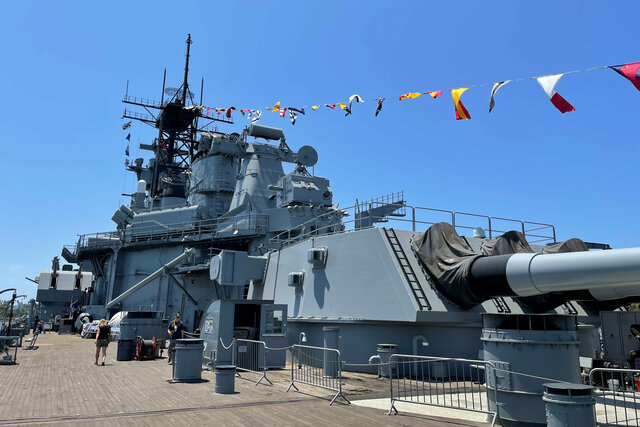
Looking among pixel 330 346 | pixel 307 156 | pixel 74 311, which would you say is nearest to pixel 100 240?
pixel 74 311

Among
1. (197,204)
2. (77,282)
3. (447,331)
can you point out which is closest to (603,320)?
(447,331)

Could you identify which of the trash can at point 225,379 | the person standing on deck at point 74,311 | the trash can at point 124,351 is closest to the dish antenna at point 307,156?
the trash can at point 124,351

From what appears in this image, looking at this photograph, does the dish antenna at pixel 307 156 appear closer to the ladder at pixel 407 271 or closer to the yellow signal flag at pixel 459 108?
the ladder at pixel 407 271

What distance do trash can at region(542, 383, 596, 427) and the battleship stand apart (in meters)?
1.20

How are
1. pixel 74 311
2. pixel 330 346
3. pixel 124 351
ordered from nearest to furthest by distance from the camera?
pixel 330 346, pixel 124 351, pixel 74 311

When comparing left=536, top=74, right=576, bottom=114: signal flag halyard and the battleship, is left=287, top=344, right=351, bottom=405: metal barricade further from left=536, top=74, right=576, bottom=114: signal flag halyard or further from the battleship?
left=536, top=74, right=576, bottom=114: signal flag halyard

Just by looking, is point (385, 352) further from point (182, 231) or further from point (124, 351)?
point (182, 231)

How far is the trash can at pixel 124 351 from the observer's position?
1345 centimetres

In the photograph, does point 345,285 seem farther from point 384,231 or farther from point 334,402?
point 334,402

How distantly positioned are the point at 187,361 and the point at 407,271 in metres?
5.34

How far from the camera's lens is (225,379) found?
8.21m

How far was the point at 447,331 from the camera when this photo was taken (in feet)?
35.2

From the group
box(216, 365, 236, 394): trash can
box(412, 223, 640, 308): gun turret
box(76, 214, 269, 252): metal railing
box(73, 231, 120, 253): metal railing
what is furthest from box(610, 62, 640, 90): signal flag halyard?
box(73, 231, 120, 253): metal railing

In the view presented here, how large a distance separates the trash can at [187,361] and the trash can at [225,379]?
1.53 m
